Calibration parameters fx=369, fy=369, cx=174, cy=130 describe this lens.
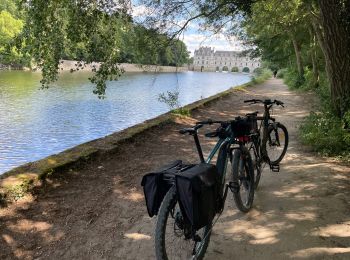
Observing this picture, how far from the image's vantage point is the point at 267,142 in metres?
5.96

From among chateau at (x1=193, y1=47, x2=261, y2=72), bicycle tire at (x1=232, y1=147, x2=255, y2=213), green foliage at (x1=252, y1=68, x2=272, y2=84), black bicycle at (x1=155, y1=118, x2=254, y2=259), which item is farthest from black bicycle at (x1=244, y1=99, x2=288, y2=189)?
chateau at (x1=193, y1=47, x2=261, y2=72)

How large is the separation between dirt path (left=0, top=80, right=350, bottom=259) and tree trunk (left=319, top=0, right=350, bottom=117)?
5.87 ft

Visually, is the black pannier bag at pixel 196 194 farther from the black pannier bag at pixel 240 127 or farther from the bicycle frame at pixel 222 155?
the black pannier bag at pixel 240 127

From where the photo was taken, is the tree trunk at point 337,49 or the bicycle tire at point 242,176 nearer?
the bicycle tire at point 242,176

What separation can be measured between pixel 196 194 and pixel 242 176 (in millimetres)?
1719

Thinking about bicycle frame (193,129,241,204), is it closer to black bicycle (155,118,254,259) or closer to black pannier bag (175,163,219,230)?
black bicycle (155,118,254,259)

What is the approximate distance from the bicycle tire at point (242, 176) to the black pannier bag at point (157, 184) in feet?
3.94

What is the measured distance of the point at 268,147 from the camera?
6086 millimetres

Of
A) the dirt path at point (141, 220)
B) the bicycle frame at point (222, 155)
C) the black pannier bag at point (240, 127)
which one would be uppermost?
the black pannier bag at point (240, 127)

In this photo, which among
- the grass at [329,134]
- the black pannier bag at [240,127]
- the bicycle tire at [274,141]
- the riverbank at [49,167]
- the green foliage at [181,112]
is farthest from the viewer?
the green foliage at [181,112]

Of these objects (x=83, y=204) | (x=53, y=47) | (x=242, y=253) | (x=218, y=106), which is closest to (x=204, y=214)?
(x=242, y=253)

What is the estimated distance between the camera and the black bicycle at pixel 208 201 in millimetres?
2982

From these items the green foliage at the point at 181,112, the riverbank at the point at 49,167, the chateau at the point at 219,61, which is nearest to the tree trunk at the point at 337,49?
the riverbank at the point at 49,167

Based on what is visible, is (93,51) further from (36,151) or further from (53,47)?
(36,151)
